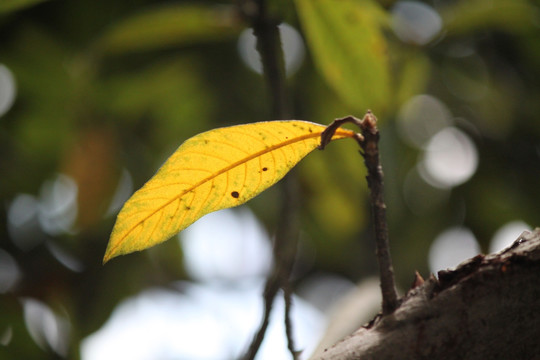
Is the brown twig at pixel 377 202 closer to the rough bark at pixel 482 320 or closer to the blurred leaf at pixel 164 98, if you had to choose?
the rough bark at pixel 482 320

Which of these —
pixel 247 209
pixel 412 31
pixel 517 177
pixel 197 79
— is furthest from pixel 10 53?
pixel 517 177

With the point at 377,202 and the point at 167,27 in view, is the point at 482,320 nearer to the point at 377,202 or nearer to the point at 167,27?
the point at 377,202

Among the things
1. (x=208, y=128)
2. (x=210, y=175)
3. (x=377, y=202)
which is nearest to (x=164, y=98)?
(x=208, y=128)

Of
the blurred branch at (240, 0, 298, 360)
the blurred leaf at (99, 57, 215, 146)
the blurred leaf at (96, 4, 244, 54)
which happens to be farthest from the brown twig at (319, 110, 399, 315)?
the blurred leaf at (99, 57, 215, 146)

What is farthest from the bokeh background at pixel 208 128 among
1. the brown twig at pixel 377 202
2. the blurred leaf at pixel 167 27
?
the brown twig at pixel 377 202

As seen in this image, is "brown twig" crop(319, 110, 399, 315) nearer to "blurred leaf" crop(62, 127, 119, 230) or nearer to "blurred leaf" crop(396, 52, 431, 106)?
"blurred leaf" crop(396, 52, 431, 106)
